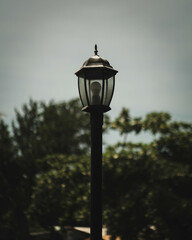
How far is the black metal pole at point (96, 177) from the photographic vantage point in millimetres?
3412

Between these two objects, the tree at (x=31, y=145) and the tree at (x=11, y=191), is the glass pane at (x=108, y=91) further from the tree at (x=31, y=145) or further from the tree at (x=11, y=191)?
the tree at (x=11, y=191)

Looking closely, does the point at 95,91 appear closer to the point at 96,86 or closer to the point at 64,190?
the point at 96,86

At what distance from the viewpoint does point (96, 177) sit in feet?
11.6

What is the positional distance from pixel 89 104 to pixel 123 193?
38.8 ft

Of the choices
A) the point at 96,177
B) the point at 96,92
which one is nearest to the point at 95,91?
the point at 96,92

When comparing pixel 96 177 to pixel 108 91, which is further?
pixel 108 91

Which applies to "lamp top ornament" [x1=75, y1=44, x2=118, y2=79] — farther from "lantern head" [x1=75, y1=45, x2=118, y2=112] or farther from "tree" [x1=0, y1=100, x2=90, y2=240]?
"tree" [x1=0, y1=100, x2=90, y2=240]

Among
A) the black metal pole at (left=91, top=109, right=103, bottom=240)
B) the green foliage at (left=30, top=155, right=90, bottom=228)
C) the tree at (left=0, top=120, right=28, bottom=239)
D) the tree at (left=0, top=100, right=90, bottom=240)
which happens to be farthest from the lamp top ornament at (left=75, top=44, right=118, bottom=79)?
the tree at (left=0, top=120, right=28, bottom=239)

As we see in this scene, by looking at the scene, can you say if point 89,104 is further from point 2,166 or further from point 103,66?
point 2,166

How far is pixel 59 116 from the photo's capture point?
32281 mm

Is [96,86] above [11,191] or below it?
below

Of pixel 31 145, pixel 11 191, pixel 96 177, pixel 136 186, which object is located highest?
pixel 31 145

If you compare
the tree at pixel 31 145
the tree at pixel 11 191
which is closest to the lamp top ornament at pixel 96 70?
the tree at pixel 31 145

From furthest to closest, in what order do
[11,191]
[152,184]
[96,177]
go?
1. [11,191]
2. [152,184]
3. [96,177]
